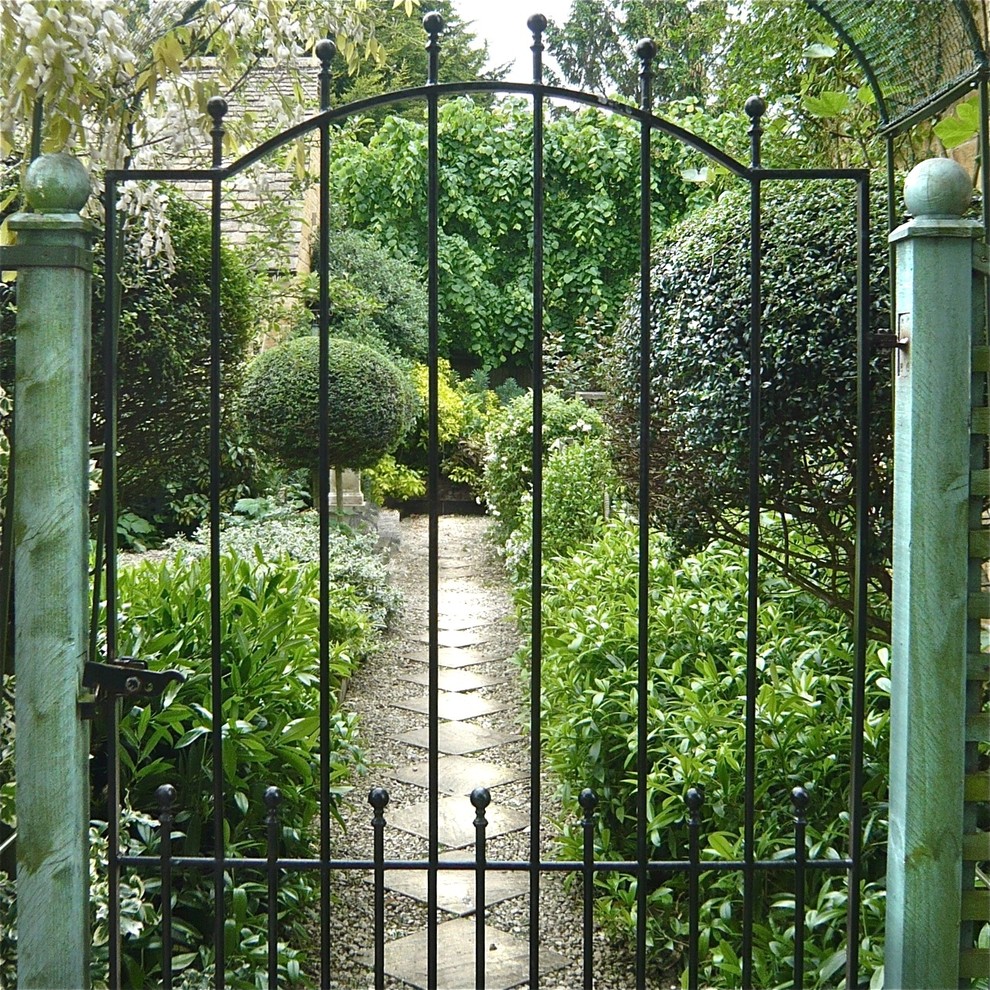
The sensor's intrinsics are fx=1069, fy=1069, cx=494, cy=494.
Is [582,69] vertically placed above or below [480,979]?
above

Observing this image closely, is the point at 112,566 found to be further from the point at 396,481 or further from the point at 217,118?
the point at 396,481

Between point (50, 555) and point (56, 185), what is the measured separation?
0.69m

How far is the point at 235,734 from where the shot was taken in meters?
3.16

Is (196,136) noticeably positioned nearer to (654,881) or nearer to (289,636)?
(289,636)

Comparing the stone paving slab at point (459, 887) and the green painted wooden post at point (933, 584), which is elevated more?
the green painted wooden post at point (933, 584)

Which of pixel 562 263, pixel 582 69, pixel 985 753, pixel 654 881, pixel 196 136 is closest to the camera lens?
pixel 985 753

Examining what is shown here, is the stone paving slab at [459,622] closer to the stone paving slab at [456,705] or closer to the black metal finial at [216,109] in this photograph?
the stone paving slab at [456,705]

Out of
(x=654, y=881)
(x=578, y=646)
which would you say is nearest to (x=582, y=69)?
(x=578, y=646)

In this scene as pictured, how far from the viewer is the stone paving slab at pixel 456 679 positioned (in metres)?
5.57

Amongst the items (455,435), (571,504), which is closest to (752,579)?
(571,504)

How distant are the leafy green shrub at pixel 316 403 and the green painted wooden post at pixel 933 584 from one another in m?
5.88

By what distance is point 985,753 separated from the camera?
2521 millimetres

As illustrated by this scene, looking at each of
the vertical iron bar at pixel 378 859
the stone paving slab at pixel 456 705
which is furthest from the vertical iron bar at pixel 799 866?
the stone paving slab at pixel 456 705

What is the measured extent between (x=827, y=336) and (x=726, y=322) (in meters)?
0.31
